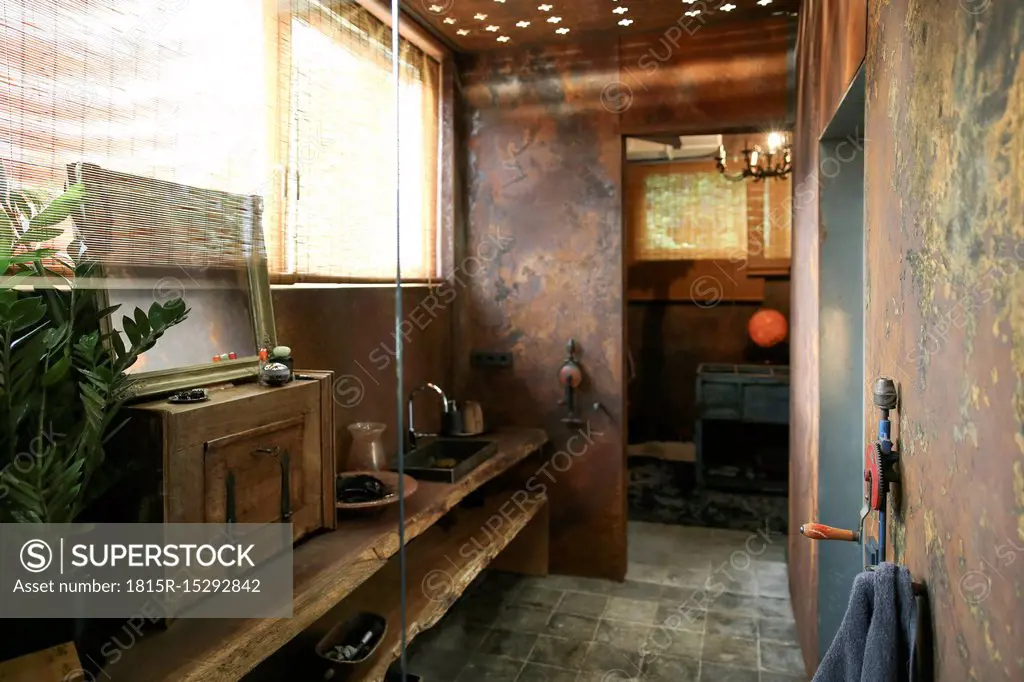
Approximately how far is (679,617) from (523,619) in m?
0.72

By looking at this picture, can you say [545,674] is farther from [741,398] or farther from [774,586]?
[741,398]

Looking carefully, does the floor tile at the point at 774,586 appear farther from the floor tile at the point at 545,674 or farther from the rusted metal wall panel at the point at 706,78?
the rusted metal wall panel at the point at 706,78

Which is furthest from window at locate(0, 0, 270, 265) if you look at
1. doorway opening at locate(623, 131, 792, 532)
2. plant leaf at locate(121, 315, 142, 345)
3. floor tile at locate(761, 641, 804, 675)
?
doorway opening at locate(623, 131, 792, 532)

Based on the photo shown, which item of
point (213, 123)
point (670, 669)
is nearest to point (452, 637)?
point (670, 669)

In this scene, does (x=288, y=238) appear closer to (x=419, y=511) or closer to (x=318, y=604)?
(x=419, y=511)

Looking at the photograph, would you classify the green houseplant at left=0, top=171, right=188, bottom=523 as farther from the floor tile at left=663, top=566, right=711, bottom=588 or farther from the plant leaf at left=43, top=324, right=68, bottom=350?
the floor tile at left=663, top=566, right=711, bottom=588

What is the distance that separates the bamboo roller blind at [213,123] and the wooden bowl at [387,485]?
740 mm

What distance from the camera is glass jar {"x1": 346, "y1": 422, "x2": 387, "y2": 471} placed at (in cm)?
283

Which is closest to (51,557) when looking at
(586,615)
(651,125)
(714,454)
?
Result: (586,615)

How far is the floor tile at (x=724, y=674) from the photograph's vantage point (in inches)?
115

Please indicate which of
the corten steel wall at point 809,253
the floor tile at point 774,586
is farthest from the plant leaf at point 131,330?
the floor tile at point 774,586

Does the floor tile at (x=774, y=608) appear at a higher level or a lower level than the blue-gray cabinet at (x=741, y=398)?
lower

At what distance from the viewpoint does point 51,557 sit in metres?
1.46

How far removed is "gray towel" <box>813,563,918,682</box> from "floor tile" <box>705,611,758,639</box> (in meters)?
2.22
